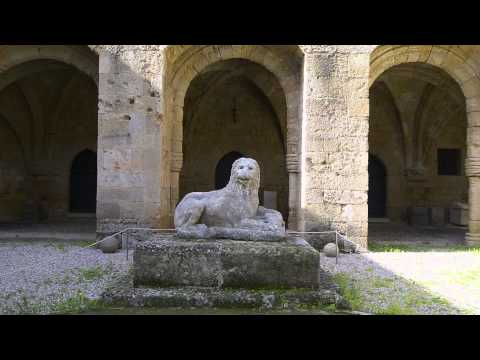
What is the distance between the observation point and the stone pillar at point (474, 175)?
855 cm

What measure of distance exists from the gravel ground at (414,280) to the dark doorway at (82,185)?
353 inches

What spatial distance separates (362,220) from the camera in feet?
25.6

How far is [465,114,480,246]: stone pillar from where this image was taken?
28.0 feet

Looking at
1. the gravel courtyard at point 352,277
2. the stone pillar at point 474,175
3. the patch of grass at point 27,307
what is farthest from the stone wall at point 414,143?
the patch of grass at point 27,307

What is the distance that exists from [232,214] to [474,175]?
6.19 metres

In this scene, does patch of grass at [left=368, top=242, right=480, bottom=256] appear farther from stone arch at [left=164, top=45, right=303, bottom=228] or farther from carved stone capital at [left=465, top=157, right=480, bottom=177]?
stone arch at [left=164, top=45, right=303, bottom=228]

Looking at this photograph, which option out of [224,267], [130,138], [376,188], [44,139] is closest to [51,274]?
[224,267]

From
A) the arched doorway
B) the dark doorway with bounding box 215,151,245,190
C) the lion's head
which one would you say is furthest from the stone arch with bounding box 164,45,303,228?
the dark doorway with bounding box 215,151,245,190

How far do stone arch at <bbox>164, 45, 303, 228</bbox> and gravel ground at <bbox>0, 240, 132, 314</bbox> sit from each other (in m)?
2.33

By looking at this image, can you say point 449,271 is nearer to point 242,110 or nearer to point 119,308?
point 119,308

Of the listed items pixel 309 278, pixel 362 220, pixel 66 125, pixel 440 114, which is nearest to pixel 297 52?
pixel 362 220

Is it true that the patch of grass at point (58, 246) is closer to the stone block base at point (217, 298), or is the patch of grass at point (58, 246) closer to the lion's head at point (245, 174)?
the stone block base at point (217, 298)

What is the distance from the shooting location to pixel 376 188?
1382 cm

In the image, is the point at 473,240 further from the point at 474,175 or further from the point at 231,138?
the point at 231,138
